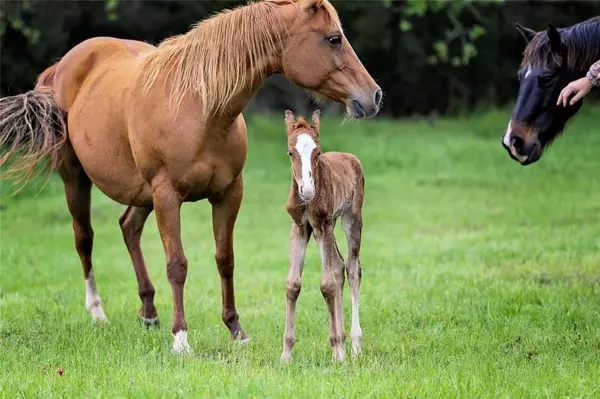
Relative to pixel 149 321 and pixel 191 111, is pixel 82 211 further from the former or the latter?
pixel 191 111

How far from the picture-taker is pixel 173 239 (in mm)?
6371

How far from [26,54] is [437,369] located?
17.3 metres

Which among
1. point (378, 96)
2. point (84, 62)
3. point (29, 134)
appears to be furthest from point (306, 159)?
point (84, 62)

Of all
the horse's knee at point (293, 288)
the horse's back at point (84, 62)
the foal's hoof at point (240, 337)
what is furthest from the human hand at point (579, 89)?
the horse's back at point (84, 62)

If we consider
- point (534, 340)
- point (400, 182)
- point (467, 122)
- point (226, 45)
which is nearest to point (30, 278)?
point (226, 45)

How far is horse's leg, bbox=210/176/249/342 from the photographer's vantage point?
6.63 metres

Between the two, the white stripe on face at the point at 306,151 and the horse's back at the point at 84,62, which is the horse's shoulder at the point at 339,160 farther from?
the horse's back at the point at 84,62

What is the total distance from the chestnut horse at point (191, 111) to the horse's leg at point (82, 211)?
27cm

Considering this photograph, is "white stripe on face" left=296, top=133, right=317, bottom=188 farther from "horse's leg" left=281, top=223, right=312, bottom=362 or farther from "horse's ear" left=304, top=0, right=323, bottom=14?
"horse's ear" left=304, top=0, right=323, bottom=14

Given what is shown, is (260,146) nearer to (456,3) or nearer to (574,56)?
(456,3)

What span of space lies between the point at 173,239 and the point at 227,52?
1308 millimetres

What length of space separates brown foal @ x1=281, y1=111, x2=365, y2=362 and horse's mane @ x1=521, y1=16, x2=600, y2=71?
2.07 meters

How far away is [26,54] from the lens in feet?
68.4

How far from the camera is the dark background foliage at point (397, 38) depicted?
21172 mm
